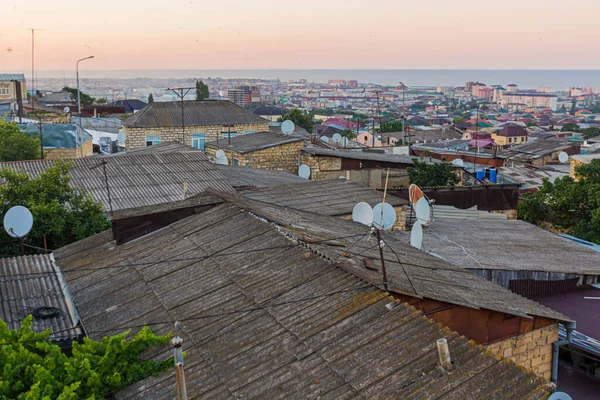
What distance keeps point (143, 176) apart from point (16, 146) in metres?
9.53

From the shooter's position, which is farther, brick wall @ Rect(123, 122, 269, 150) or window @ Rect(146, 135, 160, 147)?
window @ Rect(146, 135, 160, 147)

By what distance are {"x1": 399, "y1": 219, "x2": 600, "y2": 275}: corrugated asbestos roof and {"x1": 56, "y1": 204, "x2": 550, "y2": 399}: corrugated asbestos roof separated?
183 inches

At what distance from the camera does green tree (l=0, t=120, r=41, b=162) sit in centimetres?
2258

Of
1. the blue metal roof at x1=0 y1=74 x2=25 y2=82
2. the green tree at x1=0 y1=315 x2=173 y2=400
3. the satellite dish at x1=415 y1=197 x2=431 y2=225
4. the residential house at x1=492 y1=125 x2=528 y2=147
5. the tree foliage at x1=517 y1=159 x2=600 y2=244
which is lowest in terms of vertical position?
the residential house at x1=492 y1=125 x2=528 y2=147

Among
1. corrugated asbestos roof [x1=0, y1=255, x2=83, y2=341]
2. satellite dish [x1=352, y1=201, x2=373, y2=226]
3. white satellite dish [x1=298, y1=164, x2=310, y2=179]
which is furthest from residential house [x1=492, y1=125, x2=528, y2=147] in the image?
corrugated asbestos roof [x1=0, y1=255, x2=83, y2=341]

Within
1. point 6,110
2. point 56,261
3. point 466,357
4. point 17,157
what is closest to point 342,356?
point 466,357

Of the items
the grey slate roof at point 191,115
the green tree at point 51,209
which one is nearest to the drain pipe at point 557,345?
the green tree at point 51,209

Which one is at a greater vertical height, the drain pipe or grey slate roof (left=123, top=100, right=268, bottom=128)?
grey slate roof (left=123, top=100, right=268, bottom=128)

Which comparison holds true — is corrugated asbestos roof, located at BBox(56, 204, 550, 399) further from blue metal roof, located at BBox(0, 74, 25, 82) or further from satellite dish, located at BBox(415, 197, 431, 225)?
blue metal roof, located at BBox(0, 74, 25, 82)

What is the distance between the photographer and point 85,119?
39.5m

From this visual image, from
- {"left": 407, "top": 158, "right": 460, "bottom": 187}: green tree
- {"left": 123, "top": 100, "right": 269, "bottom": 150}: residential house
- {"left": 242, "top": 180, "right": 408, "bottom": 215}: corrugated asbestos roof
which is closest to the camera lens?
{"left": 242, "top": 180, "right": 408, "bottom": 215}: corrugated asbestos roof

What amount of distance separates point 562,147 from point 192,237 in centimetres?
4118

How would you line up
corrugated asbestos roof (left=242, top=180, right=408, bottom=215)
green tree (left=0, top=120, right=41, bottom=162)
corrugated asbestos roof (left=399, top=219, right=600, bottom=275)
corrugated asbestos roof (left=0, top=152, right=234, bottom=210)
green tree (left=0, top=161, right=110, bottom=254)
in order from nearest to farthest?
1. corrugated asbestos roof (left=399, top=219, right=600, bottom=275)
2. green tree (left=0, top=161, right=110, bottom=254)
3. corrugated asbestos roof (left=242, top=180, right=408, bottom=215)
4. corrugated asbestos roof (left=0, top=152, right=234, bottom=210)
5. green tree (left=0, top=120, right=41, bottom=162)

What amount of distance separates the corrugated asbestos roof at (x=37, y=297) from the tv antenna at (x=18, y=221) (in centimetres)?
45
